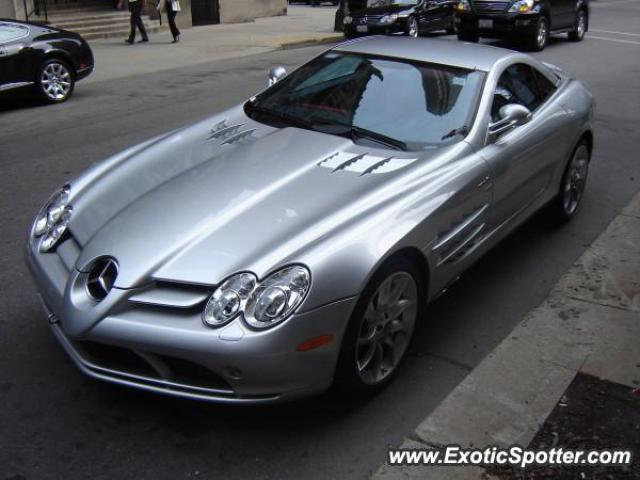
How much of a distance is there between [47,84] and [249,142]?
7.55 meters

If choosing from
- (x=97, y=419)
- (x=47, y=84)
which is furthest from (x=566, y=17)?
(x=97, y=419)

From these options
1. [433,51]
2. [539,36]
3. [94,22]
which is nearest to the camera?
[433,51]

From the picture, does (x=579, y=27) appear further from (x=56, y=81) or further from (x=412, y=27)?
(x=56, y=81)

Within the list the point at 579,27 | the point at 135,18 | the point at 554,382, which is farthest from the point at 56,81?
the point at 579,27

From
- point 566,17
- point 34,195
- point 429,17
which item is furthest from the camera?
point 429,17

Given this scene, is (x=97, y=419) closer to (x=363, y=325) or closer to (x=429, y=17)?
(x=363, y=325)

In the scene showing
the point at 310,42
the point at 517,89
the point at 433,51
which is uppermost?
the point at 433,51

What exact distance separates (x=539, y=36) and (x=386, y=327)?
14.5 m

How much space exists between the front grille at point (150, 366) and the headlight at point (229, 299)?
210mm

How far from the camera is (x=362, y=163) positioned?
12.8 feet

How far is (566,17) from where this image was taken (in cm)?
1744

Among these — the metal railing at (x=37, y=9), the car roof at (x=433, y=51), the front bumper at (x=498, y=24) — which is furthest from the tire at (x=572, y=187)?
the metal railing at (x=37, y=9)

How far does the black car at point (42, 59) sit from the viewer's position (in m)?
10.2

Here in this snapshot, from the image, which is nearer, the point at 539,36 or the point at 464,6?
the point at 539,36
